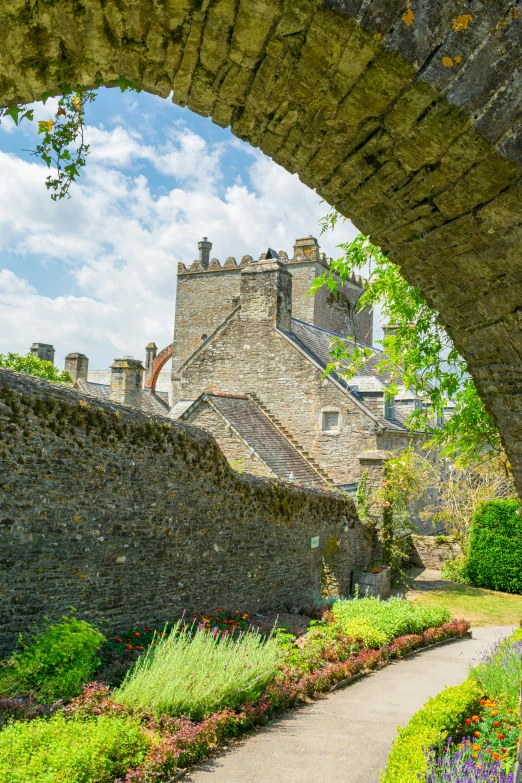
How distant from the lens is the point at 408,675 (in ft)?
35.0

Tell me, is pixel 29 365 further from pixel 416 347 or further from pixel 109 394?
pixel 416 347

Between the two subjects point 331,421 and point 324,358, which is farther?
point 324,358

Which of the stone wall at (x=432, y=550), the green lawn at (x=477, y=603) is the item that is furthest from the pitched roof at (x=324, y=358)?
the green lawn at (x=477, y=603)

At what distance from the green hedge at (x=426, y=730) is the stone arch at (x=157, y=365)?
1508 inches

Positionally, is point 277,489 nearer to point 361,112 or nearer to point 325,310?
point 361,112

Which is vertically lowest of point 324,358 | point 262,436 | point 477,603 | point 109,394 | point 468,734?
point 468,734

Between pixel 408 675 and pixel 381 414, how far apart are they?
36.3 ft

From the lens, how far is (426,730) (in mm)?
6789

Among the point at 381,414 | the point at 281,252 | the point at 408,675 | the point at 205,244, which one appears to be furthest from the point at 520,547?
the point at 205,244

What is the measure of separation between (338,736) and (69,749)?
11.5ft

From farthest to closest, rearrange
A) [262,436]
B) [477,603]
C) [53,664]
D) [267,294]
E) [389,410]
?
1. [267,294]
2. [389,410]
3. [262,436]
4. [477,603]
5. [53,664]

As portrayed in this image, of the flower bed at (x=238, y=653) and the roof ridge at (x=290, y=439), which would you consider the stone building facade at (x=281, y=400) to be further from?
the flower bed at (x=238, y=653)

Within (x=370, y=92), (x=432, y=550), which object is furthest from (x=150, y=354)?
(x=370, y=92)

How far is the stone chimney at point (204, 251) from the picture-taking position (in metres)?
46.5
